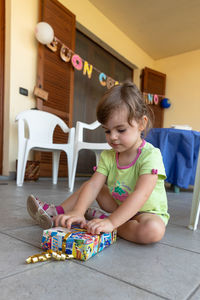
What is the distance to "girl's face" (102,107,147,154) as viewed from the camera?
855 mm

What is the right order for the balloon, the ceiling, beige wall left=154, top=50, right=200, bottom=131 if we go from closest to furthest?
1. the ceiling
2. beige wall left=154, top=50, right=200, bottom=131
3. the balloon

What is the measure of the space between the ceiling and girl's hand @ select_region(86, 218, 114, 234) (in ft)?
12.4

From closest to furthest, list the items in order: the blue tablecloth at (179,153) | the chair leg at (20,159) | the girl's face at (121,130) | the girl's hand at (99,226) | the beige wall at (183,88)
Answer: the girl's hand at (99,226) → the girl's face at (121,130) → the chair leg at (20,159) → the blue tablecloth at (179,153) → the beige wall at (183,88)

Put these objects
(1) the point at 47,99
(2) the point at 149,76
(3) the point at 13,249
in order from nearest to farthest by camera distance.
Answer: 1. (3) the point at 13,249
2. (1) the point at 47,99
3. (2) the point at 149,76

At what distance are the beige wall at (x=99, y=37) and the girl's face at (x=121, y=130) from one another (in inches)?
85.0

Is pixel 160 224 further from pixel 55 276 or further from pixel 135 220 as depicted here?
pixel 55 276

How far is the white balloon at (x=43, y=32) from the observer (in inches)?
111

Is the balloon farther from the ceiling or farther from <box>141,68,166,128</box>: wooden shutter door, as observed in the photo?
the ceiling

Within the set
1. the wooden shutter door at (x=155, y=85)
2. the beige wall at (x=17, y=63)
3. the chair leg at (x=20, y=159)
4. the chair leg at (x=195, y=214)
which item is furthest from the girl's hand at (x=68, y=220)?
the wooden shutter door at (x=155, y=85)

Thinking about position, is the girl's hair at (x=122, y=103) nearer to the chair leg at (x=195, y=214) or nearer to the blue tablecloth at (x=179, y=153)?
the chair leg at (x=195, y=214)

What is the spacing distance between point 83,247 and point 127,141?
399 mm

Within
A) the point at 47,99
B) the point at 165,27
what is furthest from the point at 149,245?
the point at 165,27

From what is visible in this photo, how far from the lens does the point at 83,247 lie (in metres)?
0.64

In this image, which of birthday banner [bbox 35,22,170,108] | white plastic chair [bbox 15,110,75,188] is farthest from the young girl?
birthday banner [bbox 35,22,170,108]
